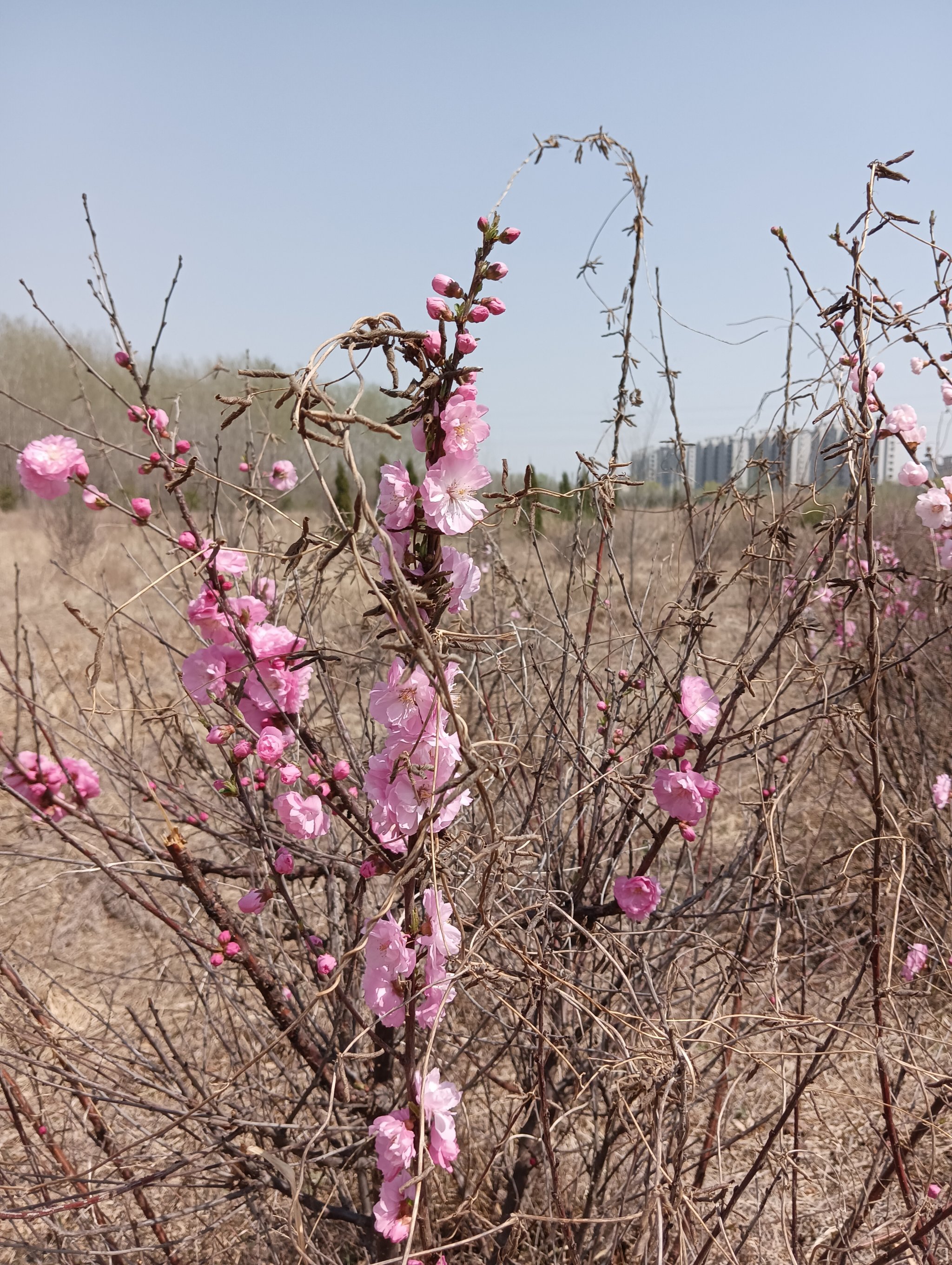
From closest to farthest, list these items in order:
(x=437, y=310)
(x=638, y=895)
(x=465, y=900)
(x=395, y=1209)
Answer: (x=437, y=310) < (x=395, y=1209) < (x=638, y=895) < (x=465, y=900)

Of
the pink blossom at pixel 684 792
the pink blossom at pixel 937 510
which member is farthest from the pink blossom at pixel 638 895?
the pink blossom at pixel 937 510

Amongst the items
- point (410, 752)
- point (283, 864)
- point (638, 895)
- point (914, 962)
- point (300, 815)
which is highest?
point (410, 752)

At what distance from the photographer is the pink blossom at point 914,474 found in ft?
6.74

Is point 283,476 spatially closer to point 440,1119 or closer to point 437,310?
point 437,310

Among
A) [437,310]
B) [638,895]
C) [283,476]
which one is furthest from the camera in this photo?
[283,476]

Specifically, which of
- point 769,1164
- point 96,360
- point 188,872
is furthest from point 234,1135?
point 96,360

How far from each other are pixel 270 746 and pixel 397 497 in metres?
0.61

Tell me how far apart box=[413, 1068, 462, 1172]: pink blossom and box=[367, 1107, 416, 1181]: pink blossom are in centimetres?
3

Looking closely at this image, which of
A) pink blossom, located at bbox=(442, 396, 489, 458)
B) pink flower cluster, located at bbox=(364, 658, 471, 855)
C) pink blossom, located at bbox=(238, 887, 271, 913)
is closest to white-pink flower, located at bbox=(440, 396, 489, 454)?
pink blossom, located at bbox=(442, 396, 489, 458)

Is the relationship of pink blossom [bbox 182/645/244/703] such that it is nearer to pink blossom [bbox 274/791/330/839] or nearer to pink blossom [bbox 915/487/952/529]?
pink blossom [bbox 274/791/330/839]

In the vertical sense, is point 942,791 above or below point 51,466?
below

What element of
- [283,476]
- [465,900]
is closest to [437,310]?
[465,900]

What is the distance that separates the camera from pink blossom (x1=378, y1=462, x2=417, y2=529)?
33.7 inches

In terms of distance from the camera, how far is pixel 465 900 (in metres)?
1.85
